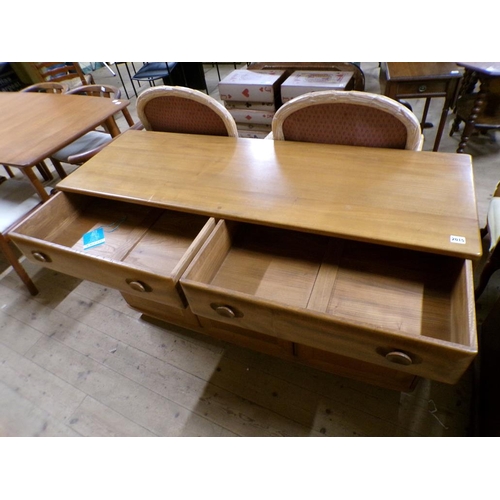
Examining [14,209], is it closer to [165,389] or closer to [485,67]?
[165,389]

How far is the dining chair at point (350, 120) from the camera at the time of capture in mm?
911

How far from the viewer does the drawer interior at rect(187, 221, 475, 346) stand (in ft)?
2.48

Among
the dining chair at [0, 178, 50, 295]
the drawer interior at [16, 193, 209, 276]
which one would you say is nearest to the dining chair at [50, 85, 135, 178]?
the dining chair at [0, 178, 50, 295]

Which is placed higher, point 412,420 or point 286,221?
point 286,221

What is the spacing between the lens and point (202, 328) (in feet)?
4.35

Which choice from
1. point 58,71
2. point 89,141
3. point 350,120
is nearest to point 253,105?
point 89,141

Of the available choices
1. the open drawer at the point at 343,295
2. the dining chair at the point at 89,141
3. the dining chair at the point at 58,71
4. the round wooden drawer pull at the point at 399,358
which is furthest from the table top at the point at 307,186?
the dining chair at the point at 58,71

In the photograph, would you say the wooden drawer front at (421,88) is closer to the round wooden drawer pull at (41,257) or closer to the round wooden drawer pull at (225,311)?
the round wooden drawer pull at (225,311)

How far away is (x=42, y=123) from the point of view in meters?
1.64

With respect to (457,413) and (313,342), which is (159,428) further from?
(457,413)

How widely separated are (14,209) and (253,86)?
4.99 ft

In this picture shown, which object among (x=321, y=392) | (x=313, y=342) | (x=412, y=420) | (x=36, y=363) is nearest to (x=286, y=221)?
(x=313, y=342)

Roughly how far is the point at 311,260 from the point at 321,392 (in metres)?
0.55

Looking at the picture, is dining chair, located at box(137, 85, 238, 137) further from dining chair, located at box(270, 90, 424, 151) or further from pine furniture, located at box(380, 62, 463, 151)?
pine furniture, located at box(380, 62, 463, 151)
